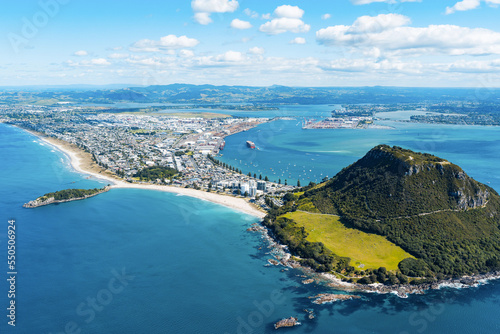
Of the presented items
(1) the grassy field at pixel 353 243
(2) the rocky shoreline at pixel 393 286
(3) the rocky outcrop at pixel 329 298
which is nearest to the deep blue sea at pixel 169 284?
(3) the rocky outcrop at pixel 329 298

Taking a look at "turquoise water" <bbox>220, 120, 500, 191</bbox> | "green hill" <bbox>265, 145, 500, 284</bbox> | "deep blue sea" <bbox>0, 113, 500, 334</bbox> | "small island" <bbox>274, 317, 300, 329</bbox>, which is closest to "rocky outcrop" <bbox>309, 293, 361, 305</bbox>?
"deep blue sea" <bbox>0, 113, 500, 334</bbox>

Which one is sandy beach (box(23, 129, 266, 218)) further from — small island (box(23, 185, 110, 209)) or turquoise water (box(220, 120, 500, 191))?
turquoise water (box(220, 120, 500, 191))

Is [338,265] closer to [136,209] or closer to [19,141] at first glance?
[136,209]

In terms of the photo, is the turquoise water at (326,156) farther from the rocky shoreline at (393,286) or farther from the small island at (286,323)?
the small island at (286,323)

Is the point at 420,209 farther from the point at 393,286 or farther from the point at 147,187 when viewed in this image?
the point at 147,187

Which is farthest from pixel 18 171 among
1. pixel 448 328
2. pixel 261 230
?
pixel 448 328

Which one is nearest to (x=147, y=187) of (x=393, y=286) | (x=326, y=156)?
(x=393, y=286)
